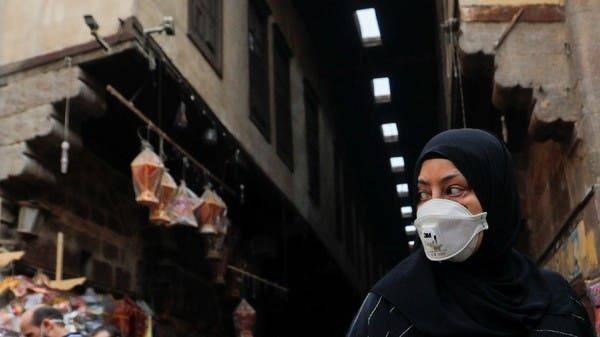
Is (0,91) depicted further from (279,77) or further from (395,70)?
(395,70)

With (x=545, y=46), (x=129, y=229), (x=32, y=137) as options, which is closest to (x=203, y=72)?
(x=129, y=229)

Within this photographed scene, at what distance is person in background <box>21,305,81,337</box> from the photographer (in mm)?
4305

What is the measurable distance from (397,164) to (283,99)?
10305 millimetres

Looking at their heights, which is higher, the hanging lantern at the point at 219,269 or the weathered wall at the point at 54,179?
the weathered wall at the point at 54,179

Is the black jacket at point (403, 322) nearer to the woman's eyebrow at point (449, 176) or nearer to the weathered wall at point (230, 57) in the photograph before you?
the woman's eyebrow at point (449, 176)

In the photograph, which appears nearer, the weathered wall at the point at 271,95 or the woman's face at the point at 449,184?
the woman's face at the point at 449,184

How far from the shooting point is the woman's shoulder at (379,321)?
1.83 meters

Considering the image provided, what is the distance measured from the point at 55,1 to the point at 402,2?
8790mm

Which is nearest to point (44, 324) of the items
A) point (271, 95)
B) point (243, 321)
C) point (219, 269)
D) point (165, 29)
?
point (165, 29)

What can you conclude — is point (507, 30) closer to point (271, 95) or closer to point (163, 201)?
point (163, 201)

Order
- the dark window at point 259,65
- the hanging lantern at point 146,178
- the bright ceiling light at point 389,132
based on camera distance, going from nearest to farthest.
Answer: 1. the hanging lantern at point 146,178
2. the dark window at point 259,65
3. the bright ceiling light at point 389,132

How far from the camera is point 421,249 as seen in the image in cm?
198

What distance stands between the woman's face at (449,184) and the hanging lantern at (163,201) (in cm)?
462

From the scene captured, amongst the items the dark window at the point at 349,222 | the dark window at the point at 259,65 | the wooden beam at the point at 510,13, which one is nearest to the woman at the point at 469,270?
the wooden beam at the point at 510,13
